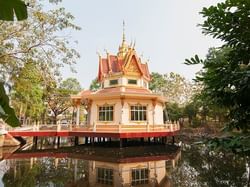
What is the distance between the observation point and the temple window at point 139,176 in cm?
827

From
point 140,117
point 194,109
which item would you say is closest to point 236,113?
point 140,117

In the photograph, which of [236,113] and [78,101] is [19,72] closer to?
[236,113]

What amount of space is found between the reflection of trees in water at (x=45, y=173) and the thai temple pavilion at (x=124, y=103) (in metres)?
4.98

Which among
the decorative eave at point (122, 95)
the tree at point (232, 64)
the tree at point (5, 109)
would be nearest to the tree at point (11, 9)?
the tree at point (5, 109)

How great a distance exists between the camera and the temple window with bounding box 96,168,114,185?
330 inches

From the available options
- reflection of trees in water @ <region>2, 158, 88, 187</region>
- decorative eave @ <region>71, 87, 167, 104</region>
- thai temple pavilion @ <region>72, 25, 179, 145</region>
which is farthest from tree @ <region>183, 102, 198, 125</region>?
reflection of trees in water @ <region>2, 158, 88, 187</region>

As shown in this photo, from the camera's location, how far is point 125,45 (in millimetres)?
23859

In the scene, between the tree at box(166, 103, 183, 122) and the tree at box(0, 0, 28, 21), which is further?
the tree at box(166, 103, 183, 122)

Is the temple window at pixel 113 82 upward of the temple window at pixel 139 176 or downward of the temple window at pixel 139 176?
upward

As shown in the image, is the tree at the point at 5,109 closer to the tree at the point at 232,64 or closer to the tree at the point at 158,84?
the tree at the point at 232,64

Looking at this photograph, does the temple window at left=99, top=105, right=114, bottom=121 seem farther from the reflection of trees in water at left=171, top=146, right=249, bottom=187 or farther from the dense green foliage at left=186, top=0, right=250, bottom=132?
the dense green foliage at left=186, top=0, right=250, bottom=132

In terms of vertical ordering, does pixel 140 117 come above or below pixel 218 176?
above

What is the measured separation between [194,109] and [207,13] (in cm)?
2900

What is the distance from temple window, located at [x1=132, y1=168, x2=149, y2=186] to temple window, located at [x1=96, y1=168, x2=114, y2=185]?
82cm
